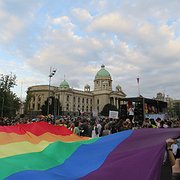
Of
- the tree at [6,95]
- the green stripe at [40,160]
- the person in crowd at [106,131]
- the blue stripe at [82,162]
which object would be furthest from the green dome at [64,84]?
the blue stripe at [82,162]

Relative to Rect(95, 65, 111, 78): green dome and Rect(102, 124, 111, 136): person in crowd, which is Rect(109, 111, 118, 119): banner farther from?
Rect(95, 65, 111, 78): green dome

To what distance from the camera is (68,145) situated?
514 cm

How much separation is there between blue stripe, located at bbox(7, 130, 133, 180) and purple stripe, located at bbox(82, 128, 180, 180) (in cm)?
20

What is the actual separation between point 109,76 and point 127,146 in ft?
490

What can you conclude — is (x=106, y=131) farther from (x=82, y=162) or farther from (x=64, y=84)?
(x=64, y=84)

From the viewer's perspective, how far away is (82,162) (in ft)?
14.0

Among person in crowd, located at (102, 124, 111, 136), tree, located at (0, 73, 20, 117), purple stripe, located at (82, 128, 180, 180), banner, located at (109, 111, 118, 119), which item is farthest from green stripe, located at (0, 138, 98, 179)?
tree, located at (0, 73, 20, 117)

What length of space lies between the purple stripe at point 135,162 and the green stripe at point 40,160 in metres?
0.94

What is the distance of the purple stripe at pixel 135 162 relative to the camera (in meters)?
3.36

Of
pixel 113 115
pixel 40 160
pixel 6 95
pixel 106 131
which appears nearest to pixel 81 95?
pixel 6 95

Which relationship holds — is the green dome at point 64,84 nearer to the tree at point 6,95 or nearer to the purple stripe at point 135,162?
the tree at point 6,95

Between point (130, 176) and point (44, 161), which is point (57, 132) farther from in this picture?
point (130, 176)

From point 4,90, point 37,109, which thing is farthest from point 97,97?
point 4,90

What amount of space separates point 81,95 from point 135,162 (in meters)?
145
